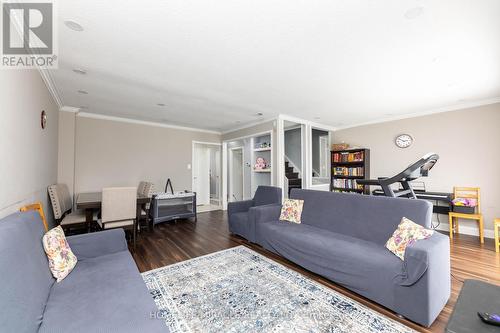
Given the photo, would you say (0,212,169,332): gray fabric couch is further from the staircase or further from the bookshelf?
the bookshelf

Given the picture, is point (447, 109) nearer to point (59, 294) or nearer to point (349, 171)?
point (349, 171)

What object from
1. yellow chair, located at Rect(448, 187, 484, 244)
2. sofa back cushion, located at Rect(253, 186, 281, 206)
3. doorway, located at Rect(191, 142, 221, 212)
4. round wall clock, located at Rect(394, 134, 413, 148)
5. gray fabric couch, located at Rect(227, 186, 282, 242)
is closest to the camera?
gray fabric couch, located at Rect(227, 186, 282, 242)

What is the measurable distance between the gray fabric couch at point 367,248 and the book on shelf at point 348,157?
302cm

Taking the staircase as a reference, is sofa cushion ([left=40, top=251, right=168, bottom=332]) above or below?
below

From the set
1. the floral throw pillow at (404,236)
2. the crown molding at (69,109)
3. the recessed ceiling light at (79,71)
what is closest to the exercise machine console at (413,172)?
the floral throw pillow at (404,236)

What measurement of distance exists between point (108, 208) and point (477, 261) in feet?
17.6

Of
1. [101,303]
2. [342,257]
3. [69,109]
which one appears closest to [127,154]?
[69,109]

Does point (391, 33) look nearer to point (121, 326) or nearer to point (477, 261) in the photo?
point (121, 326)

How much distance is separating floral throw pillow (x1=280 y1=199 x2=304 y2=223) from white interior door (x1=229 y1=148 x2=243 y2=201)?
3576 millimetres

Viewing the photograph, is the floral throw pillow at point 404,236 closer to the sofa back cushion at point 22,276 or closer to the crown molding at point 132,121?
the sofa back cushion at point 22,276

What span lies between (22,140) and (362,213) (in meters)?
3.74

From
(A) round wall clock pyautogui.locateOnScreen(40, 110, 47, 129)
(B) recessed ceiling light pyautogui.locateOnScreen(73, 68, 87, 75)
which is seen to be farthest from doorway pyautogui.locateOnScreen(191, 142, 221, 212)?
(B) recessed ceiling light pyautogui.locateOnScreen(73, 68, 87, 75)

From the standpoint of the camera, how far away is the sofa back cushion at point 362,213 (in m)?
2.16

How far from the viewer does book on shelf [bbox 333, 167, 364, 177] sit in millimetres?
5559
